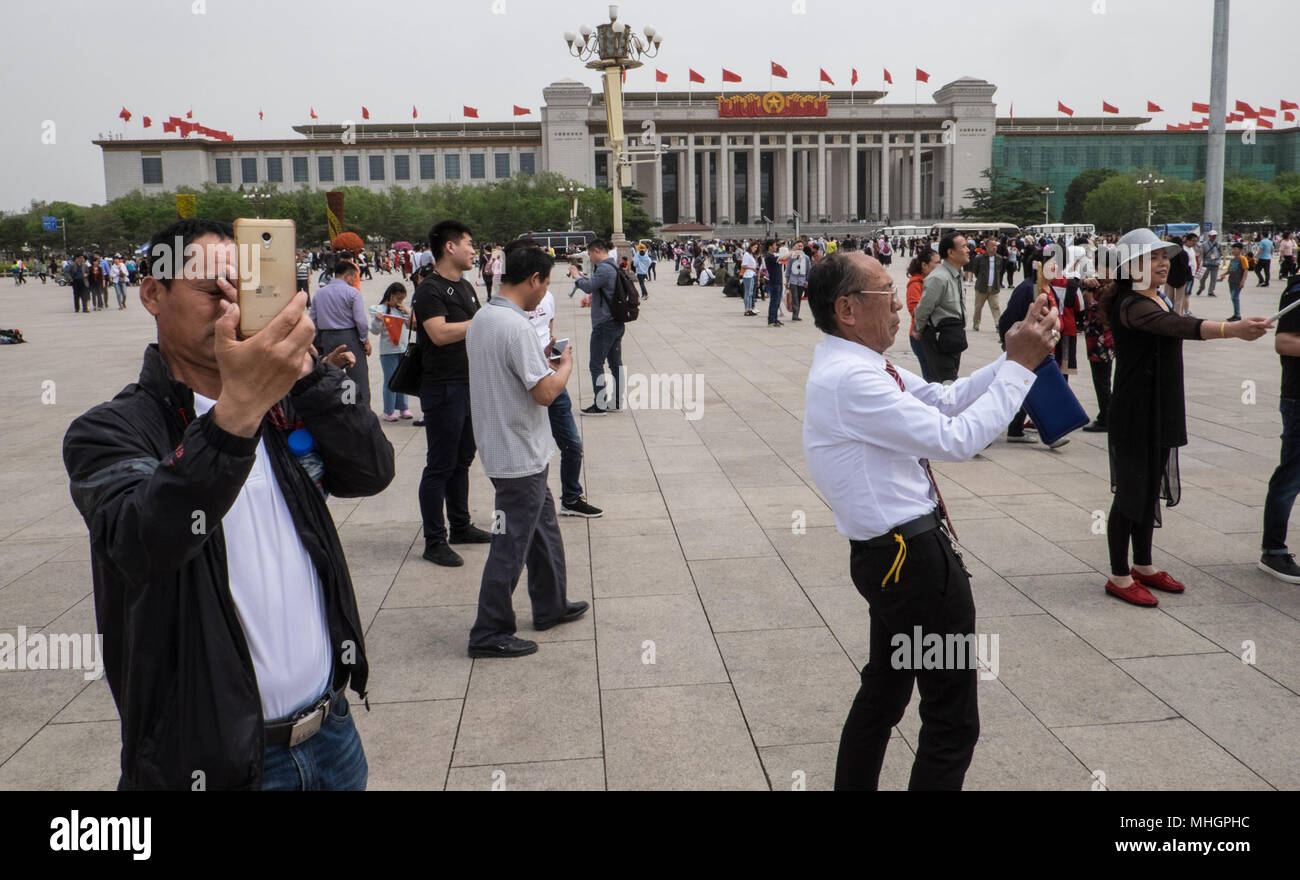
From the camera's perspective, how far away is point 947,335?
359 inches

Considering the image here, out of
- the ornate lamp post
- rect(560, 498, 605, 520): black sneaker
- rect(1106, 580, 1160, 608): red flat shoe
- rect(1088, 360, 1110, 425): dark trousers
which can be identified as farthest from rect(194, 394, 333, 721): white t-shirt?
the ornate lamp post

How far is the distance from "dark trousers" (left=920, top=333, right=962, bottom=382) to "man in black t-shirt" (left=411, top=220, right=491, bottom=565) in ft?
14.3

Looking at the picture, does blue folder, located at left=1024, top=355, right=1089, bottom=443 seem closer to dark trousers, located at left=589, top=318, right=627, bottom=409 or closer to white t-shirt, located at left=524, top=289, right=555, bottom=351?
white t-shirt, located at left=524, top=289, right=555, bottom=351

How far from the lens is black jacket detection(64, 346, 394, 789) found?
1694 mm

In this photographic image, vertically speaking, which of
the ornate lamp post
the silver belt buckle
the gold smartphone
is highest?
the ornate lamp post

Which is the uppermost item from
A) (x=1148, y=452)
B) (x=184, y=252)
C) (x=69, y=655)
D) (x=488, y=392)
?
(x=184, y=252)

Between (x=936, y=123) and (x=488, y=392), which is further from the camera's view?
(x=936, y=123)

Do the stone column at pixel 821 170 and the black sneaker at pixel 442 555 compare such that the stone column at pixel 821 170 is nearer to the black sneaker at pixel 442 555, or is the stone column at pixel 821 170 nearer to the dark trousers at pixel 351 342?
the dark trousers at pixel 351 342

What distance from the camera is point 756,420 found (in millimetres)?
11375

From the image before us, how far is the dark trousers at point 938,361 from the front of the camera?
9188mm

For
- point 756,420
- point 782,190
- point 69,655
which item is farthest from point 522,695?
point 782,190

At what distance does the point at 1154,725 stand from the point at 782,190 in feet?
411
